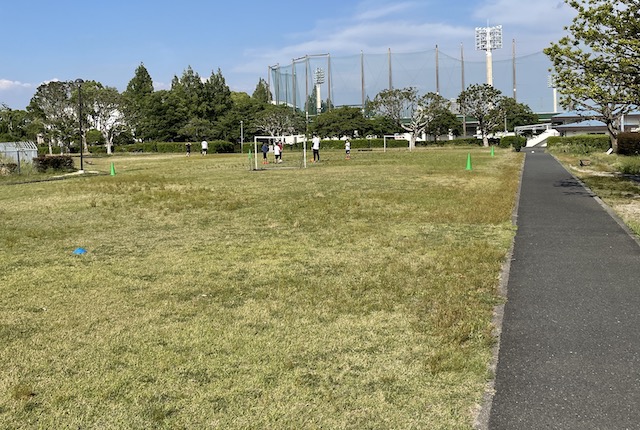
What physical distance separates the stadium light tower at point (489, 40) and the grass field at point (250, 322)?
326ft

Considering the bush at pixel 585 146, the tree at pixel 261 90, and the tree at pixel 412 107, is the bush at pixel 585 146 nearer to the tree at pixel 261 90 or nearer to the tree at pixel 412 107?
the tree at pixel 412 107

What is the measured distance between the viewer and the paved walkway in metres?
3.06

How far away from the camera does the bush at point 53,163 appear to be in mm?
25000

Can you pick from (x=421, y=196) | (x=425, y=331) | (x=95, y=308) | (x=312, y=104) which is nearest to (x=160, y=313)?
(x=95, y=308)

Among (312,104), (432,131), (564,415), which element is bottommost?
(564,415)

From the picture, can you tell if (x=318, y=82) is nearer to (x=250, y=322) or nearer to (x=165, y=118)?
(x=165, y=118)

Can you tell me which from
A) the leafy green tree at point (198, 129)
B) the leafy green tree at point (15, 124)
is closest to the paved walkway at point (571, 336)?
the leafy green tree at point (198, 129)

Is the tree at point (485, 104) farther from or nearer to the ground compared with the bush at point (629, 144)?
farther from the ground

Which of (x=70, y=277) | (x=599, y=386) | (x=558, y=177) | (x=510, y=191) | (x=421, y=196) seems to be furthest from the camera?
(x=558, y=177)

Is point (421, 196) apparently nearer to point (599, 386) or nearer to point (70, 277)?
point (70, 277)

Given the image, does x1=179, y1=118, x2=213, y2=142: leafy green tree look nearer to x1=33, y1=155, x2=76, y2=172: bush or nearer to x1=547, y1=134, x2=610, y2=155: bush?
x1=33, y1=155, x2=76, y2=172: bush

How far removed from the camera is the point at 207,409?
120 inches

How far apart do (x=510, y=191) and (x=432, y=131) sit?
58544 millimetres

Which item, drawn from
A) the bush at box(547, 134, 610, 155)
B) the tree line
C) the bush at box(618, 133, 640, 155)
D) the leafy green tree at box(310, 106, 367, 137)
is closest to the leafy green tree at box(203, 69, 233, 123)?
the tree line
